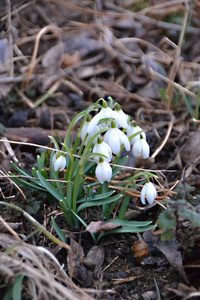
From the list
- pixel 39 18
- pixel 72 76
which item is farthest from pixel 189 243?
pixel 39 18

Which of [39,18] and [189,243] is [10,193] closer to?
[189,243]

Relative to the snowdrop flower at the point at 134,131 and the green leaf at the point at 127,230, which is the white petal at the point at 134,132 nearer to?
the snowdrop flower at the point at 134,131

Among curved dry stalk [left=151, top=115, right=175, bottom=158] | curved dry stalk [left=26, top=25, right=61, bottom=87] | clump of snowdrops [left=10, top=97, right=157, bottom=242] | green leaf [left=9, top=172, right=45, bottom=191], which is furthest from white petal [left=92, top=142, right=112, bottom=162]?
curved dry stalk [left=26, top=25, right=61, bottom=87]

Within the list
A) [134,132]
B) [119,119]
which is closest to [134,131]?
[134,132]

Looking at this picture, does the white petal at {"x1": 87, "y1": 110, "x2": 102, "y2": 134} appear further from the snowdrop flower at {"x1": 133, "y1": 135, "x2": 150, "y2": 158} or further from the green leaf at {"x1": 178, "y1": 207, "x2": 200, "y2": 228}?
the green leaf at {"x1": 178, "y1": 207, "x2": 200, "y2": 228}

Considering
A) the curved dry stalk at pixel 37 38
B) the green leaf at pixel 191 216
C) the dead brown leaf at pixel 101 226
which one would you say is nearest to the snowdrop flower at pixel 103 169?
the dead brown leaf at pixel 101 226
